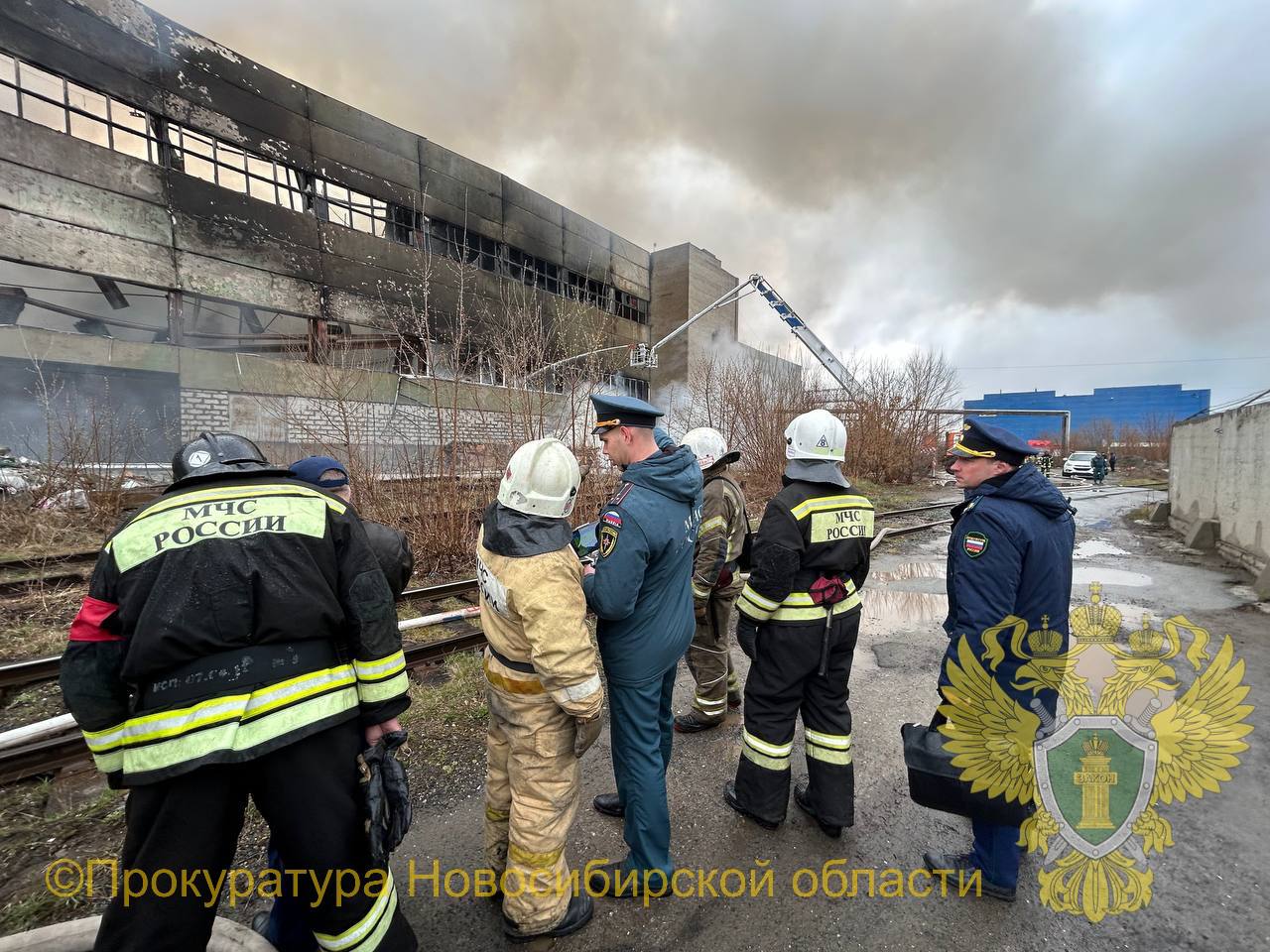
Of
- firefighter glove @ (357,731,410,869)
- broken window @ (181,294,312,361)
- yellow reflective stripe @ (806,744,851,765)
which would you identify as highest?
broken window @ (181,294,312,361)

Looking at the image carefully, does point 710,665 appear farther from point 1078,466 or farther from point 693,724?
point 1078,466

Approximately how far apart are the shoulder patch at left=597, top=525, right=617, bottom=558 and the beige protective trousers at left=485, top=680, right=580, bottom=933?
57 cm

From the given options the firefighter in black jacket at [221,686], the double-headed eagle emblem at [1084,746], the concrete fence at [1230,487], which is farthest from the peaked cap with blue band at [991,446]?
the concrete fence at [1230,487]

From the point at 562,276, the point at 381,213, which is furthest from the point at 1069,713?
the point at 562,276

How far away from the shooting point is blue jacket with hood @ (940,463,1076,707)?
212cm

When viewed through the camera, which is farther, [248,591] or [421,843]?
[421,843]

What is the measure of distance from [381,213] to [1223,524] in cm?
2368

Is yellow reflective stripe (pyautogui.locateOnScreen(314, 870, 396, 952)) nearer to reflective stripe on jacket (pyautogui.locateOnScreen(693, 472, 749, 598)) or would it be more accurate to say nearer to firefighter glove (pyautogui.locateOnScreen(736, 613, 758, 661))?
firefighter glove (pyautogui.locateOnScreen(736, 613, 758, 661))

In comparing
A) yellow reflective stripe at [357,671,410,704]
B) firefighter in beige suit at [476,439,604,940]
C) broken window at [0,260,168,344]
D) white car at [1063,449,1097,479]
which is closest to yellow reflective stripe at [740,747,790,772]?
firefighter in beige suit at [476,439,604,940]

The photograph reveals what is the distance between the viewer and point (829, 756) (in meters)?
2.51

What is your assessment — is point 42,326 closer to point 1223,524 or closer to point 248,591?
point 248,591

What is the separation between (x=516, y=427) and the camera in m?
7.98

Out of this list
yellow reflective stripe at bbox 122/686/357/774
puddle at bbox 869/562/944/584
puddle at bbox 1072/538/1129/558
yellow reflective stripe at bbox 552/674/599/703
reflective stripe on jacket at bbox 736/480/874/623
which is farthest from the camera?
puddle at bbox 1072/538/1129/558

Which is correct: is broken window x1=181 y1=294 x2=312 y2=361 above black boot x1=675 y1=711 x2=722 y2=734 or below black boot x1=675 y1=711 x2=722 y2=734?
above
